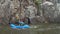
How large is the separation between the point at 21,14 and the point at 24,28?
10199 mm

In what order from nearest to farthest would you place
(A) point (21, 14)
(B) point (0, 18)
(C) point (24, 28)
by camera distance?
(C) point (24, 28) → (B) point (0, 18) → (A) point (21, 14)

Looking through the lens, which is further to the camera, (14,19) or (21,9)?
(21,9)

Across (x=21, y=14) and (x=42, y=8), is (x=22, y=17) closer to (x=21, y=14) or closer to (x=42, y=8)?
(x=21, y=14)

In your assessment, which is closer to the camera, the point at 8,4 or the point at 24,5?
the point at 8,4

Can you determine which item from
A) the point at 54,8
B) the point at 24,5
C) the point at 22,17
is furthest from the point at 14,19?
the point at 54,8

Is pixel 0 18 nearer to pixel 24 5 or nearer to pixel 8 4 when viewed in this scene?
pixel 8 4

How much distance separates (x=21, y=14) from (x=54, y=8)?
607 centimetres

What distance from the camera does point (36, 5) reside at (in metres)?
46.6

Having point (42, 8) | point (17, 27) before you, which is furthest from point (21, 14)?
point (17, 27)

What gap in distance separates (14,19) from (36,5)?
A: 691 cm

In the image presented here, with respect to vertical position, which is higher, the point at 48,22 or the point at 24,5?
the point at 24,5

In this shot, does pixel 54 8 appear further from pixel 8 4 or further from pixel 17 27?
pixel 17 27

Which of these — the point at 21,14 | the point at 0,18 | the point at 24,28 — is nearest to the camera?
the point at 24,28

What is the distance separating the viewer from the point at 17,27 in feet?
114
